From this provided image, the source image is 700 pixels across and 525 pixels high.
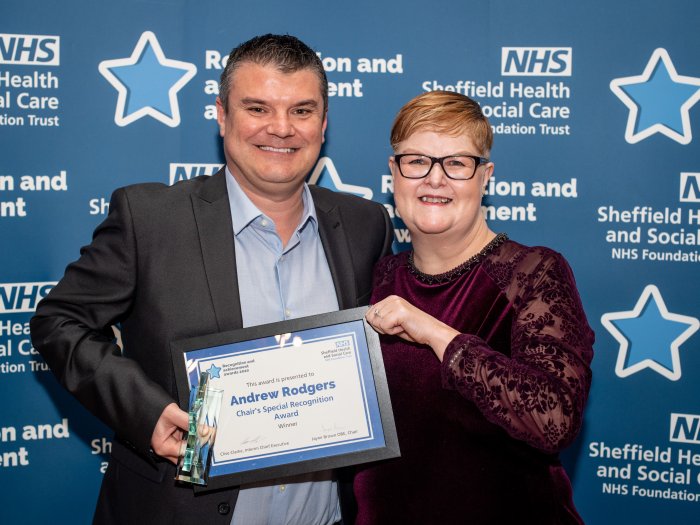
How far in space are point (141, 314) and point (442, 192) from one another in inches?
42.6

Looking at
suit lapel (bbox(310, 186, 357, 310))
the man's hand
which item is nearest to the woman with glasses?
suit lapel (bbox(310, 186, 357, 310))

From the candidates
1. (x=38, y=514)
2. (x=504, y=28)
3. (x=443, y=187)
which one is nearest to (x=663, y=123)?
(x=504, y=28)

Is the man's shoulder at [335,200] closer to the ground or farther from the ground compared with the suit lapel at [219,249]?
farther from the ground

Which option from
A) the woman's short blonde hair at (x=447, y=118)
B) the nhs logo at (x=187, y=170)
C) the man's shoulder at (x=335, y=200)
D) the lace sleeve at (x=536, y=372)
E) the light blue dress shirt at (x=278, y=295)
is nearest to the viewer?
the lace sleeve at (x=536, y=372)

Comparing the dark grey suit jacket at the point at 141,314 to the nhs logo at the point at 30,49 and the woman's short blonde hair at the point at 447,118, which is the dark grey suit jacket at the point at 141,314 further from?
the nhs logo at the point at 30,49

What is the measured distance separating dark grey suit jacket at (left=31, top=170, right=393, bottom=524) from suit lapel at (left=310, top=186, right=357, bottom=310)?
393mm

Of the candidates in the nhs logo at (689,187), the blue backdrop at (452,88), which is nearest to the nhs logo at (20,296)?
the blue backdrop at (452,88)

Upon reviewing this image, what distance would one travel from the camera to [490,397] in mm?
1714

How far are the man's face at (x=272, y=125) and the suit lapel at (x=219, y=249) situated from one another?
15 cm

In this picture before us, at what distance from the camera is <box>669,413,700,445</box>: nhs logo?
10.8 ft

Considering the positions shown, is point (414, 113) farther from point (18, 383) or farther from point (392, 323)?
point (18, 383)

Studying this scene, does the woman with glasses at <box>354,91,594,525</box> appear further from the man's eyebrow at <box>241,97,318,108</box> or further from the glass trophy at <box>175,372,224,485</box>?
the glass trophy at <box>175,372,224,485</box>

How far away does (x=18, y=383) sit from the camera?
3.28 metres

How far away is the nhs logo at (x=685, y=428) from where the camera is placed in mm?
3283
